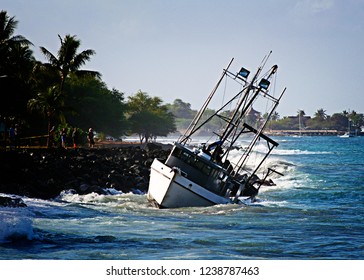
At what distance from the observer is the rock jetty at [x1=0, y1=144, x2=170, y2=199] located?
29844 millimetres

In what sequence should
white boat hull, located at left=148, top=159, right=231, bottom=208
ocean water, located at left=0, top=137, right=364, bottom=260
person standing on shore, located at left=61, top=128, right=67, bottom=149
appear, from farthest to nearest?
1. person standing on shore, located at left=61, top=128, right=67, bottom=149
2. white boat hull, located at left=148, top=159, right=231, bottom=208
3. ocean water, located at left=0, top=137, right=364, bottom=260

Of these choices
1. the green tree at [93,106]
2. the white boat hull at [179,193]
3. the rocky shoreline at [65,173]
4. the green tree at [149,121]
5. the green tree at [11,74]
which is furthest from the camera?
the green tree at [149,121]

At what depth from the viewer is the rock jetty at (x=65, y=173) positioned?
97.9ft

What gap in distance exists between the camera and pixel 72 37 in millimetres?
43125

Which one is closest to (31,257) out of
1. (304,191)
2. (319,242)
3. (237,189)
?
(319,242)

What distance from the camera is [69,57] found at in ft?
143

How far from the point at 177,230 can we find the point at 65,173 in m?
12.0

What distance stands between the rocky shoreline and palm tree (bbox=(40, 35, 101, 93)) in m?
7.50

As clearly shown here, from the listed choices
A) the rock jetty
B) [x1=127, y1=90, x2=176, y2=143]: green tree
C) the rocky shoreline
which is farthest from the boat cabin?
[x1=127, y1=90, x2=176, y2=143]: green tree

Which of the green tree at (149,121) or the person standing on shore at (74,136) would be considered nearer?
the person standing on shore at (74,136)

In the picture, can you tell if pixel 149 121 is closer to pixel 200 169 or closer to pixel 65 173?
pixel 65 173

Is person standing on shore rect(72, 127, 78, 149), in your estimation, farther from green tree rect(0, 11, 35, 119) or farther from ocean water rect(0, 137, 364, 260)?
ocean water rect(0, 137, 364, 260)

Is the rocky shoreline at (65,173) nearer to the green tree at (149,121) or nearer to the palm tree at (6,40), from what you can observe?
the palm tree at (6,40)

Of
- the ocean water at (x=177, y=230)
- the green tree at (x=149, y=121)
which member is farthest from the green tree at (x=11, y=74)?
the green tree at (x=149, y=121)
